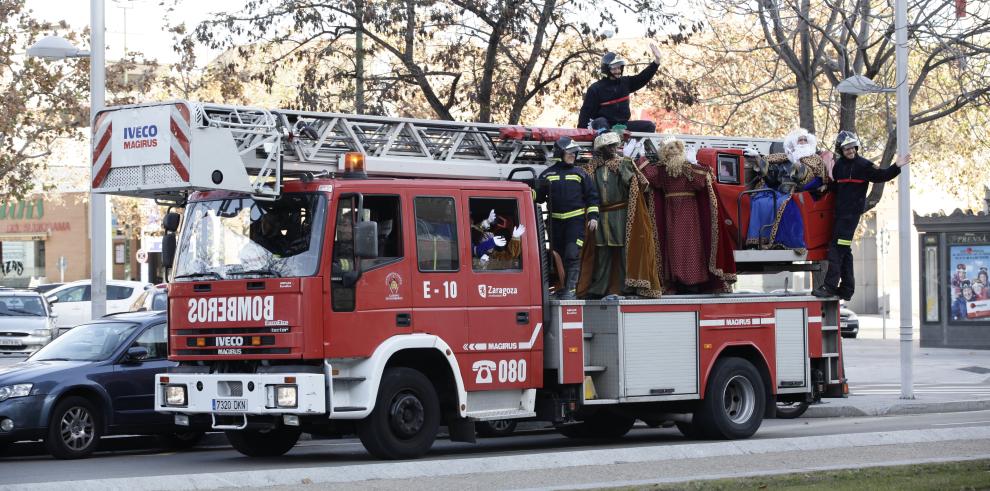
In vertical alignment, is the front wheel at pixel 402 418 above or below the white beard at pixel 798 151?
below

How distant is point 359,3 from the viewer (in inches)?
804

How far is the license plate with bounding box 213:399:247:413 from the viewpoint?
12203 millimetres

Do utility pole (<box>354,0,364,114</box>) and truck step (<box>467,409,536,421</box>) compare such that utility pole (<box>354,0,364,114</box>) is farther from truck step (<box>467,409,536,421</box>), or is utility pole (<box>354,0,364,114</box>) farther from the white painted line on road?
the white painted line on road

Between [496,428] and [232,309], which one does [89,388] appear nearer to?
[232,309]

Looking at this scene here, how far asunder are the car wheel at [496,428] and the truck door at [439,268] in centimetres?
262

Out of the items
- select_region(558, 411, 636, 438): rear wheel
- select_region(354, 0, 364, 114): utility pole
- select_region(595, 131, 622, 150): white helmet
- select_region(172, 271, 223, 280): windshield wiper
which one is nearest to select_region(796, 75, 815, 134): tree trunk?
select_region(354, 0, 364, 114): utility pole

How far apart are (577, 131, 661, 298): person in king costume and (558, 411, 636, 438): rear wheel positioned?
7.02 feet

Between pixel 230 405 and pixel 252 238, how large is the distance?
1489mm

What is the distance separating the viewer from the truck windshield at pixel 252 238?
40.4ft

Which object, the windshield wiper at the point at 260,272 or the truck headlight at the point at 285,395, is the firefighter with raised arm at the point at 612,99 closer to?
the windshield wiper at the point at 260,272

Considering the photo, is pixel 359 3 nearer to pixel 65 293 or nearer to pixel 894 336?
pixel 65 293

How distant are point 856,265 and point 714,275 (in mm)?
47759

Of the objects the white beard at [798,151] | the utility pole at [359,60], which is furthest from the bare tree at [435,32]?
the white beard at [798,151]

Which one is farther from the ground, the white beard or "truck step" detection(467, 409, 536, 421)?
the white beard
